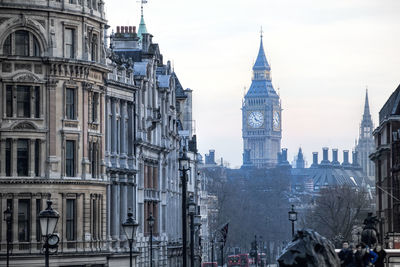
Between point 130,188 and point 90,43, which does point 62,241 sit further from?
point 130,188

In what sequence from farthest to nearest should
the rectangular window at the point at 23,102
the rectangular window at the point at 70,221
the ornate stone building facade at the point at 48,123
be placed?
the rectangular window at the point at 70,221 → the rectangular window at the point at 23,102 → the ornate stone building facade at the point at 48,123

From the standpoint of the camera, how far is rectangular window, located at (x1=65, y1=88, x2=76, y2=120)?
67.5m

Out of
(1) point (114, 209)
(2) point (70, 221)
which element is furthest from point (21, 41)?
(1) point (114, 209)

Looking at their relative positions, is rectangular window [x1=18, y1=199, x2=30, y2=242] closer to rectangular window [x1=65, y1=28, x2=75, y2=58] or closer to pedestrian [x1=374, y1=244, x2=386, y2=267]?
rectangular window [x1=65, y1=28, x2=75, y2=58]

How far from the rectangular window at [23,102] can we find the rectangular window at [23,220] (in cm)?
370

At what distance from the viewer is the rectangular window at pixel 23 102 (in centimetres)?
6575

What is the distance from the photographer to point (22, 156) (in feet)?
217

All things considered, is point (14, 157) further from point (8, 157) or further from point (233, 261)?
point (233, 261)

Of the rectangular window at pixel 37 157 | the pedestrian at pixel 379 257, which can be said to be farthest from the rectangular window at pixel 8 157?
the pedestrian at pixel 379 257

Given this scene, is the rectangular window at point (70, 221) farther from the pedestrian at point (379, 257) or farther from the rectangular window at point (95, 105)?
the pedestrian at point (379, 257)

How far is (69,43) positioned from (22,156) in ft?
18.0

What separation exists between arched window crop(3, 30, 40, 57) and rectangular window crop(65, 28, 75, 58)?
157 centimetres

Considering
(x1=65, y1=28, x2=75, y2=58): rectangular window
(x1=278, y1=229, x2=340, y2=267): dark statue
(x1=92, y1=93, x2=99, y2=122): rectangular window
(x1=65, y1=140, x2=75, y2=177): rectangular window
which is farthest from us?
(x1=92, y1=93, x2=99, y2=122): rectangular window

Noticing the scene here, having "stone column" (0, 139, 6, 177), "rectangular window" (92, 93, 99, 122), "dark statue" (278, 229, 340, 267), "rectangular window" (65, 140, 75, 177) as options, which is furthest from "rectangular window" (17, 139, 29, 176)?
"dark statue" (278, 229, 340, 267)
